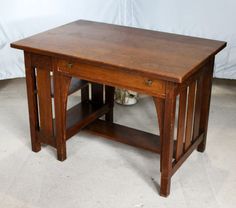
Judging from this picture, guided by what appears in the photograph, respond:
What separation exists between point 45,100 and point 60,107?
93 mm

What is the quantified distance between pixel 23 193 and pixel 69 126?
0.44 meters

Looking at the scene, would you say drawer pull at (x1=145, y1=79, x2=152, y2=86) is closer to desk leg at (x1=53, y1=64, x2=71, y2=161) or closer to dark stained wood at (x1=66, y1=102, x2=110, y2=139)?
desk leg at (x1=53, y1=64, x2=71, y2=161)

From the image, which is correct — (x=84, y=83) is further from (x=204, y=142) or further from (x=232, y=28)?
(x=232, y=28)

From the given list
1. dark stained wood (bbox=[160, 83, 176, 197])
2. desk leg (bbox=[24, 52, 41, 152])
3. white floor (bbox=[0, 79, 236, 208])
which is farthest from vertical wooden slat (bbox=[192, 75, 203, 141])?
desk leg (bbox=[24, 52, 41, 152])

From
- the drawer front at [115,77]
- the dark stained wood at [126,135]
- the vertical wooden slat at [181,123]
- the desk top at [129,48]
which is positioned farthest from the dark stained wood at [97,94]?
the vertical wooden slat at [181,123]

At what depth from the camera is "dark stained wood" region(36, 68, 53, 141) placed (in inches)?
83.4

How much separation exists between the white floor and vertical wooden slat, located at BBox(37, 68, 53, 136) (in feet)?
0.54

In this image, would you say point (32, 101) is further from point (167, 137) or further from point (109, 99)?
point (167, 137)

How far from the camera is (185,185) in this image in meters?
2.09

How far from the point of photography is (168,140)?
6.20ft

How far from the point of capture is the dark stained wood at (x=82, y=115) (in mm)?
2320

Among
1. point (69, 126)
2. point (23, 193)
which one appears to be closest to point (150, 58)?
point (69, 126)

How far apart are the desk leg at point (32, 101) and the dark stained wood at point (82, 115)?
17 centimetres

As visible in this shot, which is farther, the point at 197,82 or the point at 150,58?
Result: the point at 197,82
